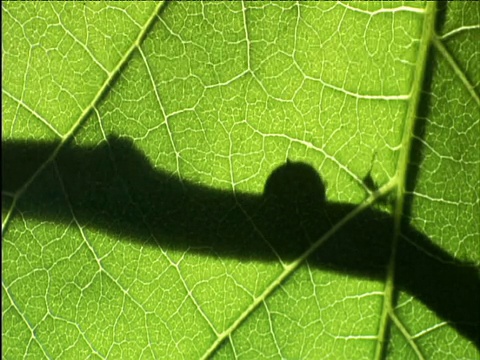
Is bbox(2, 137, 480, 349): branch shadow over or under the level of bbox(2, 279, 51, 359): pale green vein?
over

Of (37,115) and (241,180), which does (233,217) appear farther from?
(37,115)

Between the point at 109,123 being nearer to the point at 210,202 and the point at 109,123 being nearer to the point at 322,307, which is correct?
the point at 210,202

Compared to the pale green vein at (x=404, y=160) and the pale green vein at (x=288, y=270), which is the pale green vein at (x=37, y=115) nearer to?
the pale green vein at (x=288, y=270)

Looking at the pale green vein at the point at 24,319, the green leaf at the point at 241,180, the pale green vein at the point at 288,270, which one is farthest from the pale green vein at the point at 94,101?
the pale green vein at the point at 288,270

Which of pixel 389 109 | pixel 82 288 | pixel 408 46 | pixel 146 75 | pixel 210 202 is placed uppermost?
pixel 408 46

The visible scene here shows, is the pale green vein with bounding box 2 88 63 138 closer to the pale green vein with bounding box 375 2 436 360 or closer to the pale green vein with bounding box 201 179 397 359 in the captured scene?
the pale green vein with bounding box 201 179 397 359

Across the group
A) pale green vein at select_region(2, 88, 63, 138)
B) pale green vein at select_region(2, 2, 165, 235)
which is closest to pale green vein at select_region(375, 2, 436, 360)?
pale green vein at select_region(2, 2, 165, 235)

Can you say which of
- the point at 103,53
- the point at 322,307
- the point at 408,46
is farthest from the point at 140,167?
the point at 408,46
